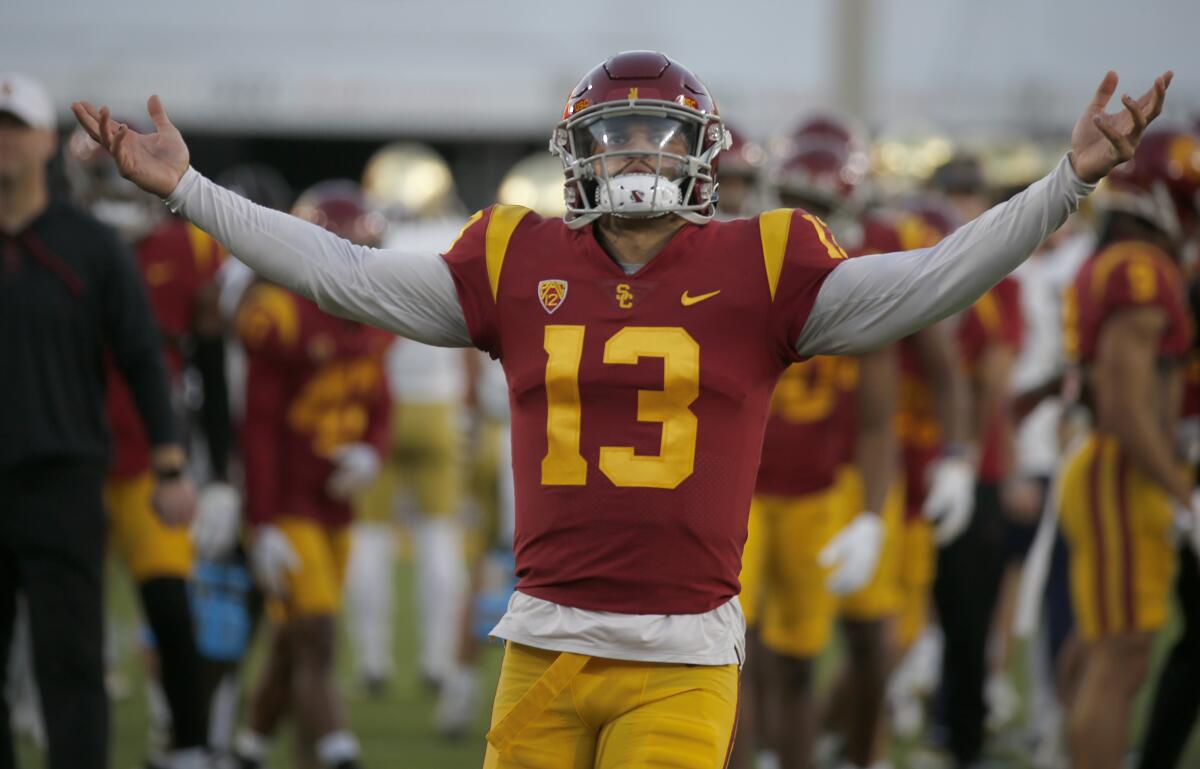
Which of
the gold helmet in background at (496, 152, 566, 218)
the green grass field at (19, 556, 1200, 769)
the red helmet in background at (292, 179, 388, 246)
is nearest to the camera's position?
the red helmet in background at (292, 179, 388, 246)

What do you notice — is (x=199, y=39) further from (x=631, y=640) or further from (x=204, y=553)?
(x=631, y=640)

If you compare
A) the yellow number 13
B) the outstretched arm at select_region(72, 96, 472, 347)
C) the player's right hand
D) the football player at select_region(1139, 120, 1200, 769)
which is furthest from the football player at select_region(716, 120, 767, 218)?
the player's right hand

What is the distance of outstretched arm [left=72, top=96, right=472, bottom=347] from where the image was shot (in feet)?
10.2

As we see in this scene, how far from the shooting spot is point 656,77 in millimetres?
3211

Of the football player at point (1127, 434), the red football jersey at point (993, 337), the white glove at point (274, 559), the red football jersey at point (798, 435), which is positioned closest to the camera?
the football player at point (1127, 434)

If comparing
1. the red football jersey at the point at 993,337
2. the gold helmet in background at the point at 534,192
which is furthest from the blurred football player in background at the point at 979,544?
the gold helmet in background at the point at 534,192

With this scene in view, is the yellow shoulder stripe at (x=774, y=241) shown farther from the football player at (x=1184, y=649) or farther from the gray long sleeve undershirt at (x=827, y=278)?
the football player at (x=1184, y=649)

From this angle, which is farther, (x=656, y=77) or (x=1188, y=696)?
(x=1188, y=696)

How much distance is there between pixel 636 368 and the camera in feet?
10.0

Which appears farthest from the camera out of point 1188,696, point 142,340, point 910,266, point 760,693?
point 760,693

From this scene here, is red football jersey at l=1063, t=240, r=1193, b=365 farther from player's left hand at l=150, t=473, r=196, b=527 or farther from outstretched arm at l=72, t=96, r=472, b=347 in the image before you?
player's left hand at l=150, t=473, r=196, b=527

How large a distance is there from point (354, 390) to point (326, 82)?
15191 millimetres

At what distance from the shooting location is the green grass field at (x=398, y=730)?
6.53m

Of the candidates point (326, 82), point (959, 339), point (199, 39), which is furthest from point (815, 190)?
point (199, 39)
